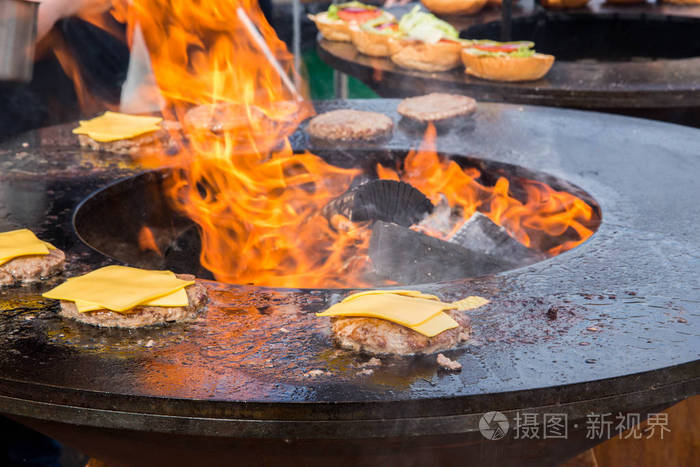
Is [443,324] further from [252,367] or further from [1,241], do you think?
[1,241]

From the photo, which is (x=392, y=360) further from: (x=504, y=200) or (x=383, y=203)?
(x=504, y=200)

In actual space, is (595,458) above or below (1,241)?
Answer: below

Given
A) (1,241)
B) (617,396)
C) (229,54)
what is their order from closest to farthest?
(617,396) → (1,241) → (229,54)

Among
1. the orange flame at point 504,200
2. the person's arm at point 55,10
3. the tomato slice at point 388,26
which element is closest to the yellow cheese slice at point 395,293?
the orange flame at point 504,200

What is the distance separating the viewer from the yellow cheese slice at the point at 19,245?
192 cm

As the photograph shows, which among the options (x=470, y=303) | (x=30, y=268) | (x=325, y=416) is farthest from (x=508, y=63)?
(x=325, y=416)

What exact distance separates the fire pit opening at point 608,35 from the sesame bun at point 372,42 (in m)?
1.28

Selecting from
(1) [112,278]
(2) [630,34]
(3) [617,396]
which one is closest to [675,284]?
(3) [617,396]

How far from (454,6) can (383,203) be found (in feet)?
13.0

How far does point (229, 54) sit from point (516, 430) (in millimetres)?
2594

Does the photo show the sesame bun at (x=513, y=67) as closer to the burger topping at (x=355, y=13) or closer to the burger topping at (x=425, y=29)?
the burger topping at (x=425, y=29)

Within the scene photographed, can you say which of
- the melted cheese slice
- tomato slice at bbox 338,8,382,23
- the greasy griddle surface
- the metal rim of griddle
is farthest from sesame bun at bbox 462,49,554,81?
the metal rim of griddle

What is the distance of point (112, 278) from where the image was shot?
186cm

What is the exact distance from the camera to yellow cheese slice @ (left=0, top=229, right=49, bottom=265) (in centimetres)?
192
